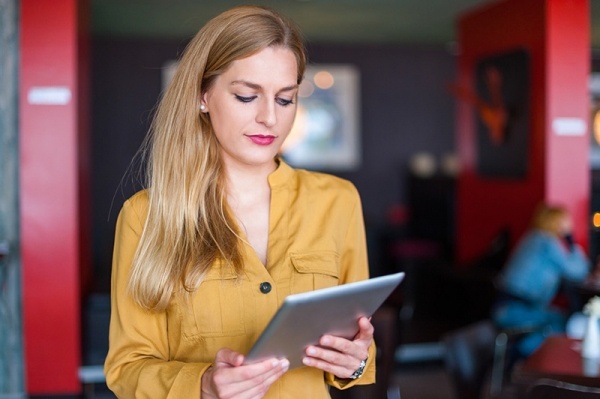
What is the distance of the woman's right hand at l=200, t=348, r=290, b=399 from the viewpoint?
4.83 feet

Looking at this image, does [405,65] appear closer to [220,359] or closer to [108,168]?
[108,168]

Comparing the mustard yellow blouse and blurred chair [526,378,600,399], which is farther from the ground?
the mustard yellow blouse

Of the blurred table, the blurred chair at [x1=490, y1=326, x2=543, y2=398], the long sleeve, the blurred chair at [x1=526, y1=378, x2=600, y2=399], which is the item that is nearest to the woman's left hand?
the long sleeve

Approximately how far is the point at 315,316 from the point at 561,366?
86.6 inches

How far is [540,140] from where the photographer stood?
6.44m

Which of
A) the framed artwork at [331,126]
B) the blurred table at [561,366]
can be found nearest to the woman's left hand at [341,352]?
the blurred table at [561,366]

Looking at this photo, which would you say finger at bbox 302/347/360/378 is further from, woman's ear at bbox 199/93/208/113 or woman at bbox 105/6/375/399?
woman's ear at bbox 199/93/208/113

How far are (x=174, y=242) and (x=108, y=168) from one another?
874cm

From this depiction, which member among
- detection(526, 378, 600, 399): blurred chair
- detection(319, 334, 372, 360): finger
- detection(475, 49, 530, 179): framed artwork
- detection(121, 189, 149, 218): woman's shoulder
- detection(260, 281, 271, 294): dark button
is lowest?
detection(526, 378, 600, 399): blurred chair

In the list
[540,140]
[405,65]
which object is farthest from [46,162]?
[405,65]

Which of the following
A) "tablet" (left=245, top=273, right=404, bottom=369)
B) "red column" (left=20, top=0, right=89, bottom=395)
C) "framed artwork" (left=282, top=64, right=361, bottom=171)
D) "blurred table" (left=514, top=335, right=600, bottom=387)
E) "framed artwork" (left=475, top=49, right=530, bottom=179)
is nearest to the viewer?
"tablet" (left=245, top=273, right=404, bottom=369)

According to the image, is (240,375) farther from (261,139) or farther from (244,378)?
(261,139)

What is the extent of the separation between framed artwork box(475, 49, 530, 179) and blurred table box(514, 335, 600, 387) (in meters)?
3.26

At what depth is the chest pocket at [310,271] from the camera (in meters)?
1.78
